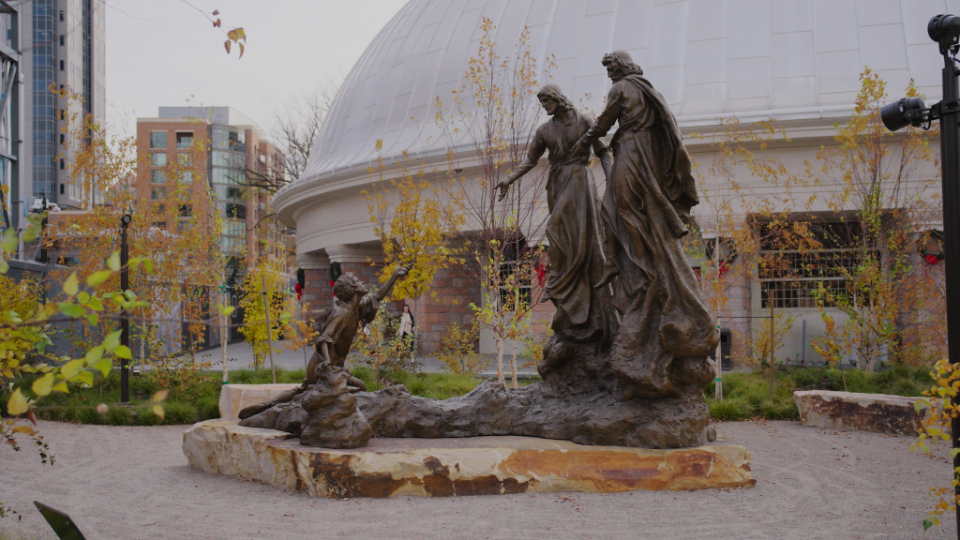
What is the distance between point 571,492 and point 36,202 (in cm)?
1481

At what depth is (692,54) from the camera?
17.4 m

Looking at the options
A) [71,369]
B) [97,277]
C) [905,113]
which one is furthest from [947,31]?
[71,369]

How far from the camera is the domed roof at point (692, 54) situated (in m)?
16.1

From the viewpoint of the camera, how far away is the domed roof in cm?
1606

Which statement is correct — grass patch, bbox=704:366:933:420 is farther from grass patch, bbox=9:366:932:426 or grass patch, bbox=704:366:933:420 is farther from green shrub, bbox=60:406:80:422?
green shrub, bbox=60:406:80:422

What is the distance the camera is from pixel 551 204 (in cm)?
757

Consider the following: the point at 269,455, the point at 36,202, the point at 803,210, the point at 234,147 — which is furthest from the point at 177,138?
the point at 269,455

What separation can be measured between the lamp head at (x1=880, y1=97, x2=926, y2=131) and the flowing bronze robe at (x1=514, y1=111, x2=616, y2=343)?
251cm

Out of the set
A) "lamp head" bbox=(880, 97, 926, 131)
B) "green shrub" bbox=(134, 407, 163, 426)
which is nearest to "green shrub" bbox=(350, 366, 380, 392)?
"green shrub" bbox=(134, 407, 163, 426)

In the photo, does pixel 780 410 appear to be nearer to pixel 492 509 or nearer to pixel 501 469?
pixel 501 469

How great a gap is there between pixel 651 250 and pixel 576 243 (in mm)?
855

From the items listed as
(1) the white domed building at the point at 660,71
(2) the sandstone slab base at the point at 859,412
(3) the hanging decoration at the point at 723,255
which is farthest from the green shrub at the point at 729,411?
(1) the white domed building at the point at 660,71

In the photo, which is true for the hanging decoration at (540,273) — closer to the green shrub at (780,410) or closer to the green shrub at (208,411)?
the green shrub at (780,410)

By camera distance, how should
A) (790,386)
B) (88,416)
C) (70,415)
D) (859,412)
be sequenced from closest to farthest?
(859,412)
(88,416)
(70,415)
(790,386)
